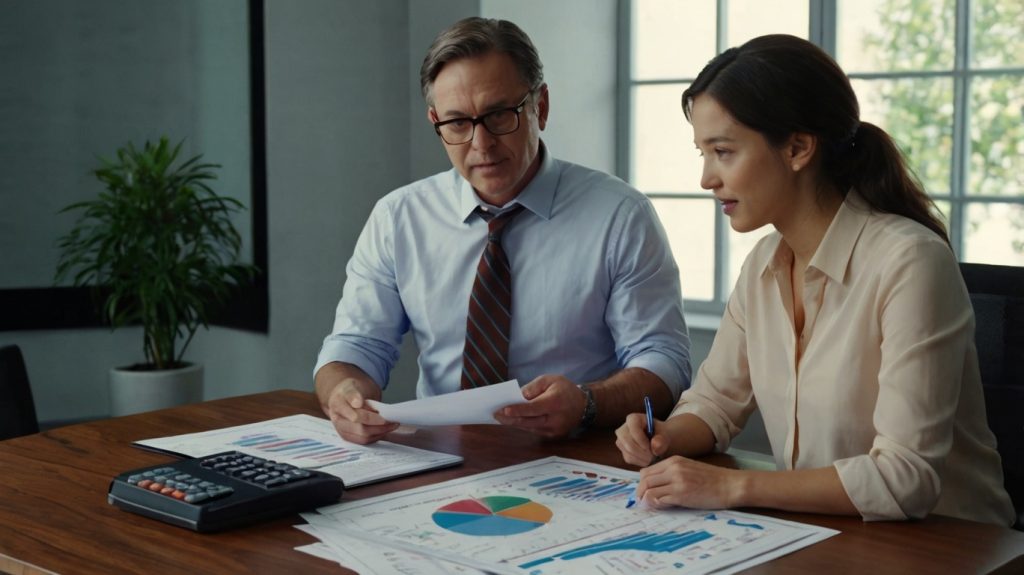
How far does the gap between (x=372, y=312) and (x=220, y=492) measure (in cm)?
→ 104

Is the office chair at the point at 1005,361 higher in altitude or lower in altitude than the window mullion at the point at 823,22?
lower

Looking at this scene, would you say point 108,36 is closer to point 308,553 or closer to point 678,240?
point 678,240

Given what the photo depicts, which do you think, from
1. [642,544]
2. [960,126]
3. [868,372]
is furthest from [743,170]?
[960,126]

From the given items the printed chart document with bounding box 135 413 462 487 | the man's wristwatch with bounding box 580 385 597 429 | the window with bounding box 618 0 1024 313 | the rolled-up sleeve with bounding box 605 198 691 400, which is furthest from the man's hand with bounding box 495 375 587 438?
the window with bounding box 618 0 1024 313

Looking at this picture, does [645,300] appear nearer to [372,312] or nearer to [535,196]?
[535,196]

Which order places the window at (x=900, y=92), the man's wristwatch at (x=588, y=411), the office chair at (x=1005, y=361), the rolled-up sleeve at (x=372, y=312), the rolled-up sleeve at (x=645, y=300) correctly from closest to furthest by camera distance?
the office chair at (x=1005, y=361)
the man's wristwatch at (x=588, y=411)
the rolled-up sleeve at (x=645, y=300)
the rolled-up sleeve at (x=372, y=312)
the window at (x=900, y=92)

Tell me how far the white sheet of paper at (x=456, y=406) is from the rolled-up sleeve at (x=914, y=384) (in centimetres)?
52

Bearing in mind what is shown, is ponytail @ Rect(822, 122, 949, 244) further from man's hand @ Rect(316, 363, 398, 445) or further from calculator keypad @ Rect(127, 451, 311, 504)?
calculator keypad @ Rect(127, 451, 311, 504)

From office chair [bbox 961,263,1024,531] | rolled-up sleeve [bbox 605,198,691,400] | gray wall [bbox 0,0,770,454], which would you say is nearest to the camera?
office chair [bbox 961,263,1024,531]

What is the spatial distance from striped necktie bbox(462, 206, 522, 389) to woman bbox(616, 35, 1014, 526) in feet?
1.77

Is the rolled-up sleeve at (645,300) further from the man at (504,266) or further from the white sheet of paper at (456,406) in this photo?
the white sheet of paper at (456,406)

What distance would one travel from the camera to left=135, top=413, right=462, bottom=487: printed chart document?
1.68m

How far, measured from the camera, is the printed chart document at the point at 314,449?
1.68 metres

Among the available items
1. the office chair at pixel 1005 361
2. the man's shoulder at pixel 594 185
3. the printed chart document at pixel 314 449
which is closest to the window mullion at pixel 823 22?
the man's shoulder at pixel 594 185
